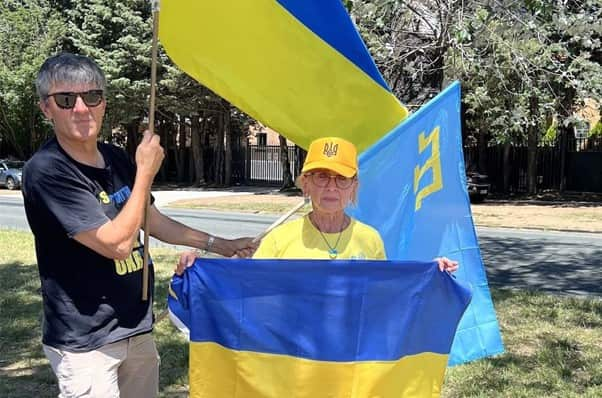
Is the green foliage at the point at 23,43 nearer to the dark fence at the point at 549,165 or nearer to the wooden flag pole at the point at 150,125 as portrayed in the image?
the dark fence at the point at 549,165

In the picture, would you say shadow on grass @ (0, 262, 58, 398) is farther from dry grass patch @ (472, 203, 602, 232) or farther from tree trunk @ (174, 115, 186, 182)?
tree trunk @ (174, 115, 186, 182)

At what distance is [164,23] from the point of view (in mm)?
3816

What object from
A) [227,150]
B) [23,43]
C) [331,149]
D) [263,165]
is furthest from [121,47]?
[331,149]

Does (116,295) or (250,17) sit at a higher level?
(250,17)

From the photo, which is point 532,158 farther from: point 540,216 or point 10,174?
point 10,174

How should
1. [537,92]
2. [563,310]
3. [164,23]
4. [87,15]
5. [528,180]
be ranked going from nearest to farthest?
[164,23]
[563,310]
[537,92]
[528,180]
[87,15]

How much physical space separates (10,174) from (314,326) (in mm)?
32278

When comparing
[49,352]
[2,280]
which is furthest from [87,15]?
[49,352]

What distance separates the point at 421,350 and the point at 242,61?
6.43 ft

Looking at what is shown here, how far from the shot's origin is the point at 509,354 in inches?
219

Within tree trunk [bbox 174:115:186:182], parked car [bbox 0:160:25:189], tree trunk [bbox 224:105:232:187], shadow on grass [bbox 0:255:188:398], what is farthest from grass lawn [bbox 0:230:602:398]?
tree trunk [bbox 174:115:186:182]

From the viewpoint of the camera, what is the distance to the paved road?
886 centimetres

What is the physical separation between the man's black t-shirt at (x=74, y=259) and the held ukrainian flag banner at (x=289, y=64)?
136 centimetres

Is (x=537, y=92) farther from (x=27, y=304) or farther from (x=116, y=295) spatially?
(x=116, y=295)
